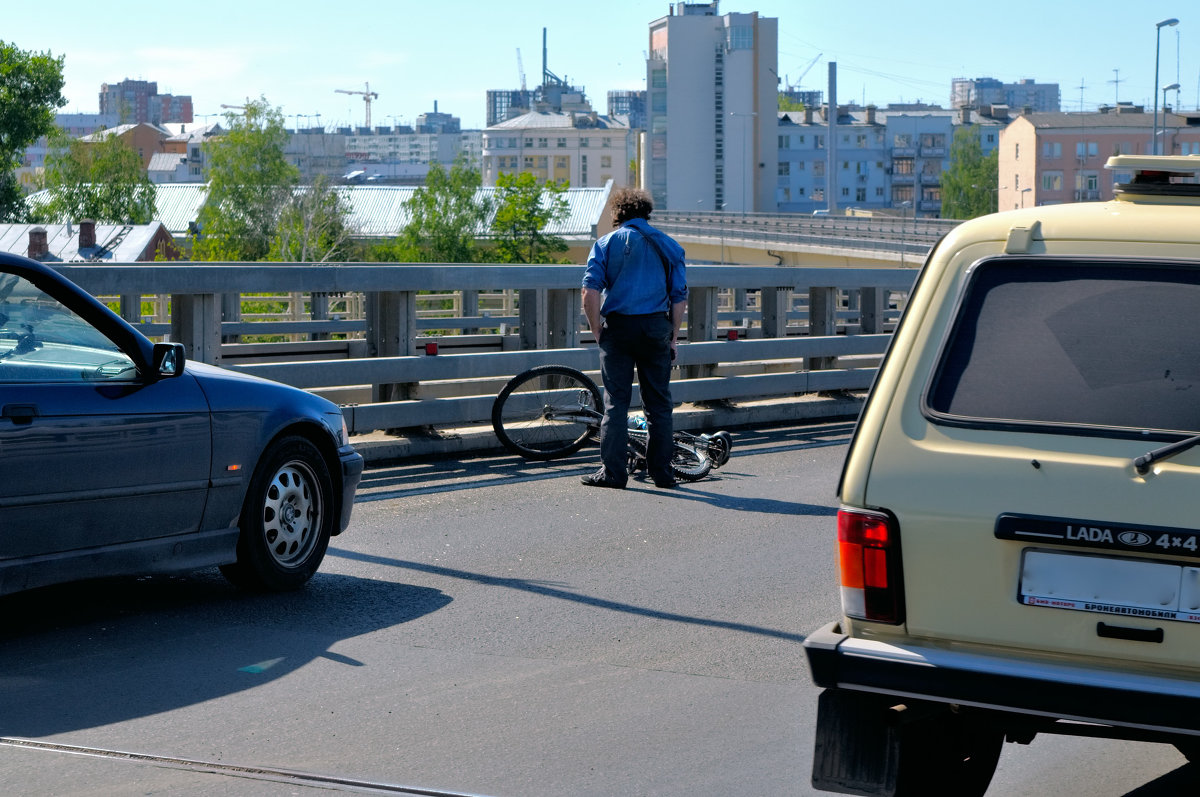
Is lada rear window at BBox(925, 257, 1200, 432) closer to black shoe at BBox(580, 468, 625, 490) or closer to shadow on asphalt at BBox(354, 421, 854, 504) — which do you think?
shadow on asphalt at BBox(354, 421, 854, 504)

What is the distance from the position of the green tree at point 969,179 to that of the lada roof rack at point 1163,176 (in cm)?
14801

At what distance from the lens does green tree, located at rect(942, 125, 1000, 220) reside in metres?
149

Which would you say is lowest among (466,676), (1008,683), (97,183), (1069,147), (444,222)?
(466,676)

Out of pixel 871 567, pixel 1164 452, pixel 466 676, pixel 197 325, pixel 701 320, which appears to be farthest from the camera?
pixel 701 320

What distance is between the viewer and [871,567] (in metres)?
3.65

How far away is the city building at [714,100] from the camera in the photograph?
528 feet

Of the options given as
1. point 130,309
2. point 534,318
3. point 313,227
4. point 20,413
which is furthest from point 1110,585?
point 313,227

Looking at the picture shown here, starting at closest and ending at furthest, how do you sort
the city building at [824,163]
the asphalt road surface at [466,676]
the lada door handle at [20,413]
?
the asphalt road surface at [466,676] < the lada door handle at [20,413] < the city building at [824,163]

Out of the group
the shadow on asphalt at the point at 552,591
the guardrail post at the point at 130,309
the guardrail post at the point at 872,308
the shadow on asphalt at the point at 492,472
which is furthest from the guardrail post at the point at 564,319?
the guardrail post at the point at 130,309

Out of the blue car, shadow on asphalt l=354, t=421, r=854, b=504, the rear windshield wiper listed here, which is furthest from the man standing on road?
the rear windshield wiper

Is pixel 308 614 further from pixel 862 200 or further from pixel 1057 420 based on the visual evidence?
pixel 862 200

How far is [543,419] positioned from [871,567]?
7680mm

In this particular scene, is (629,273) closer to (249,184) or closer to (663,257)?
(663,257)

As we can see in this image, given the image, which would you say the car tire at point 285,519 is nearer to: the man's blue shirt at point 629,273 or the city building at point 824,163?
the man's blue shirt at point 629,273
